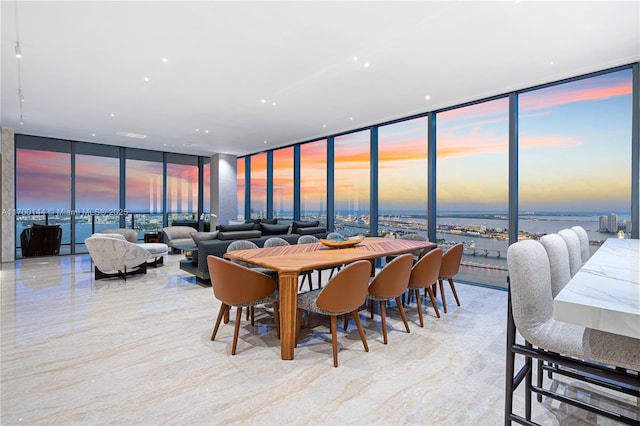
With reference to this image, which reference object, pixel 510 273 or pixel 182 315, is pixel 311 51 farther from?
pixel 182 315

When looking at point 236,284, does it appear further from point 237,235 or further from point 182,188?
point 182,188

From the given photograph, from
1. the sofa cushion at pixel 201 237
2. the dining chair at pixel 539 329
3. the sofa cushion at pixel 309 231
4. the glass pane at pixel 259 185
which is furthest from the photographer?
the glass pane at pixel 259 185

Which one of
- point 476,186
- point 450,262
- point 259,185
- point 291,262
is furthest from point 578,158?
point 259,185

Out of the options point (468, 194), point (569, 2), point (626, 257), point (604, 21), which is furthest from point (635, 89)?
point (626, 257)

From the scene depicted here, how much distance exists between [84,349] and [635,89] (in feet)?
20.5

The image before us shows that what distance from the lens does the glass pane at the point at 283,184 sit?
8617mm

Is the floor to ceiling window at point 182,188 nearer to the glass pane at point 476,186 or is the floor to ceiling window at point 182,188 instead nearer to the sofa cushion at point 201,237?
the sofa cushion at point 201,237

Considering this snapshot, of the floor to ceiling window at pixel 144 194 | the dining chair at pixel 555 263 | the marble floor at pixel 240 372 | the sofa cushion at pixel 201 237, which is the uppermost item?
the floor to ceiling window at pixel 144 194

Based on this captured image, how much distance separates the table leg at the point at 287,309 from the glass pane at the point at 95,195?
8.32 metres

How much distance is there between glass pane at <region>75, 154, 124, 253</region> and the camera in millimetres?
8281

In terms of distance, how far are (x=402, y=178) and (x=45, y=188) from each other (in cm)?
895

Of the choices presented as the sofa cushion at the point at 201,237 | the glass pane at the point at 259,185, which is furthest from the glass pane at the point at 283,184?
the sofa cushion at the point at 201,237

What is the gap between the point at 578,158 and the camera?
162 inches

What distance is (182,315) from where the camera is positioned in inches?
134
